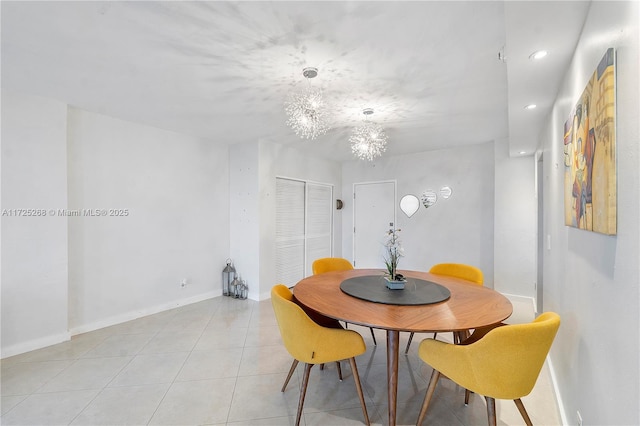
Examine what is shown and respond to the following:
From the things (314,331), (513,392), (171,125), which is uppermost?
(171,125)

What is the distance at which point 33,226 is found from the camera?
8.65 ft

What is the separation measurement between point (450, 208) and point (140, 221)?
182 inches

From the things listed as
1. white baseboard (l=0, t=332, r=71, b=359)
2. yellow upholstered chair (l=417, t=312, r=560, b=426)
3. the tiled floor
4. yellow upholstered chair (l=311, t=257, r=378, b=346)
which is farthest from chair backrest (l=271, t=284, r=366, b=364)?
white baseboard (l=0, t=332, r=71, b=359)

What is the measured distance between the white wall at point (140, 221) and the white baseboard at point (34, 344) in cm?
18

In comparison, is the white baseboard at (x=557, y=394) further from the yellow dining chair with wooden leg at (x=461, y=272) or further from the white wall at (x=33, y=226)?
the white wall at (x=33, y=226)

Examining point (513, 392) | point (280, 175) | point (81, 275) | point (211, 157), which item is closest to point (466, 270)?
point (513, 392)

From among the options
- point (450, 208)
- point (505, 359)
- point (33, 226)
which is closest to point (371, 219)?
point (450, 208)

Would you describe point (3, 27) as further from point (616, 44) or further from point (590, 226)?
point (590, 226)

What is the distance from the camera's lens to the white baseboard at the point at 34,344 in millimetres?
2496

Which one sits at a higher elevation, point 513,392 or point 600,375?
point 600,375

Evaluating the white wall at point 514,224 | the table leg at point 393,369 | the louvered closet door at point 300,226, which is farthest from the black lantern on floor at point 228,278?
the white wall at point 514,224

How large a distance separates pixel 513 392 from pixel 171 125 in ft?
13.4

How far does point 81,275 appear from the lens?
119 inches

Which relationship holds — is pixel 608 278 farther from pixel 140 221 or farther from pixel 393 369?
pixel 140 221
